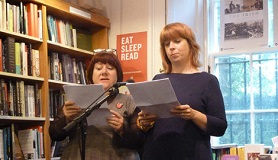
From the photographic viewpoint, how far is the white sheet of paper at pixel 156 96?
146 centimetres

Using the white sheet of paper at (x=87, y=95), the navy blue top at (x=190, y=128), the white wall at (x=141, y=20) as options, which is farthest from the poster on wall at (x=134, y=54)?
the navy blue top at (x=190, y=128)

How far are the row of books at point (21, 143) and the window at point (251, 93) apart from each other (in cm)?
147

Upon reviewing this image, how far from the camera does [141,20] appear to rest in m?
3.38

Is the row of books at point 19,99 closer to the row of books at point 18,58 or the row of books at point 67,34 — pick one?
the row of books at point 18,58

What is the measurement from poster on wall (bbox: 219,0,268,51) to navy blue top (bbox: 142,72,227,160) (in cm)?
168

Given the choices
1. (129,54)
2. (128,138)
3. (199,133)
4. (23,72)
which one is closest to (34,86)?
(23,72)

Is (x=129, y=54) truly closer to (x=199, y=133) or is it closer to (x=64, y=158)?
(x=64, y=158)

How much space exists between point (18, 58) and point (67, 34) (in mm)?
606

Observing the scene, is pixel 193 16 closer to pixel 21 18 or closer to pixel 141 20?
pixel 141 20

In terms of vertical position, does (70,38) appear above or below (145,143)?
above

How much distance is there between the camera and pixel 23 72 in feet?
8.69

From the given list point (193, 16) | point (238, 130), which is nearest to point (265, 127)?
point (238, 130)

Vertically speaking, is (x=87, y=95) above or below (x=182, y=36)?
below

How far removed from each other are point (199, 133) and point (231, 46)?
1826 millimetres
